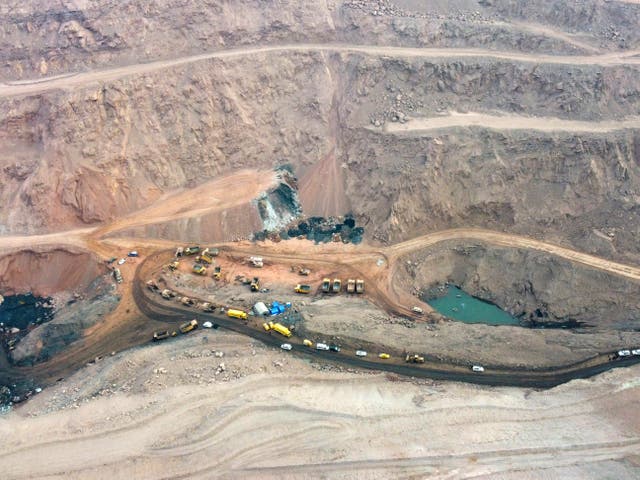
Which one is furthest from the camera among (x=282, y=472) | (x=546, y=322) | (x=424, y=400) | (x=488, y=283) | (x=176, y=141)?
(x=176, y=141)

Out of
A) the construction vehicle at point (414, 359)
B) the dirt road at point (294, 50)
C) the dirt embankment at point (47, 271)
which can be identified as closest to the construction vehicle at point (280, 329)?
the construction vehicle at point (414, 359)

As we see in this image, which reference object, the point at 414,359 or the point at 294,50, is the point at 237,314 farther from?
the point at 294,50

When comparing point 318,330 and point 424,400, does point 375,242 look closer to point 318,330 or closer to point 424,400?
point 318,330

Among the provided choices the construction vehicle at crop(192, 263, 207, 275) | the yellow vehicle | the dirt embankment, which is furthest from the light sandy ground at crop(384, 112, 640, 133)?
the dirt embankment

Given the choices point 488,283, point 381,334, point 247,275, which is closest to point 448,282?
point 488,283

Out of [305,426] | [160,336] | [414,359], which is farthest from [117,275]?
[414,359]
